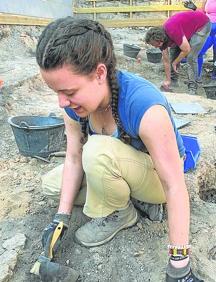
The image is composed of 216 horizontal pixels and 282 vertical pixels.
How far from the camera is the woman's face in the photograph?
1.42 m

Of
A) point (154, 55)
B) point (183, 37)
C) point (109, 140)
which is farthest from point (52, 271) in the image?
point (154, 55)

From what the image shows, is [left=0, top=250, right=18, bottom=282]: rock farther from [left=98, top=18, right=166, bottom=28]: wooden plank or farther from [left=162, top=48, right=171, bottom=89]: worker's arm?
[left=98, top=18, right=166, bottom=28]: wooden plank

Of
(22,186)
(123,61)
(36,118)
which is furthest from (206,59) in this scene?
(22,186)

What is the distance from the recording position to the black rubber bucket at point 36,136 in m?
2.82

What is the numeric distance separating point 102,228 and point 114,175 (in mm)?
356

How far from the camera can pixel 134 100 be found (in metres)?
1.54

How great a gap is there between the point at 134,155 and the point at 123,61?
6.19 m

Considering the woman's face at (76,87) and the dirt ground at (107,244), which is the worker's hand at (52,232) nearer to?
the dirt ground at (107,244)

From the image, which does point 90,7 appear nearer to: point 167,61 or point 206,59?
point 206,59

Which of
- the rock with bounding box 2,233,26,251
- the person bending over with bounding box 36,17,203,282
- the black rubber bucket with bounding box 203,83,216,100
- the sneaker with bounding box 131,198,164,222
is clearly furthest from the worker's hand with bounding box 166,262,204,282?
the black rubber bucket with bounding box 203,83,216,100

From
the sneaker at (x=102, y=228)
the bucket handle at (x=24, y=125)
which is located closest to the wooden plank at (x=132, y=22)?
the bucket handle at (x=24, y=125)

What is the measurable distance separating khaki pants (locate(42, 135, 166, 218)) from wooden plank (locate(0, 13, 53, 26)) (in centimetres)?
499

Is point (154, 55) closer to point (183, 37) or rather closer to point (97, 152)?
point (183, 37)

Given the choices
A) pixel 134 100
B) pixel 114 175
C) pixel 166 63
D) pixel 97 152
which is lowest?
pixel 166 63
